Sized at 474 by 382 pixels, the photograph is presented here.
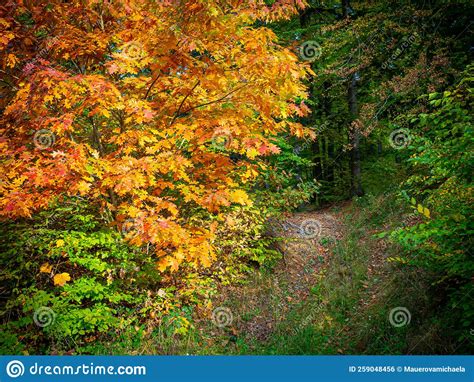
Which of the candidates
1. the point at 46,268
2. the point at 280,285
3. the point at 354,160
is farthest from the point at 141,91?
the point at 354,160

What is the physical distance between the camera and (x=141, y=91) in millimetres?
5715

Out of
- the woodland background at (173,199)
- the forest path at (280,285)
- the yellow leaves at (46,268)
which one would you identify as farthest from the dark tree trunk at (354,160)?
the yellow leaves at (46,268)

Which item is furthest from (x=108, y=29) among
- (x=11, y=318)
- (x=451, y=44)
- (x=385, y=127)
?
(x=385, y=127)

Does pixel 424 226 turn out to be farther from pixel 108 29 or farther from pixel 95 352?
pixel 108 29

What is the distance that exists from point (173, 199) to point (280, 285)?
395 centimetres

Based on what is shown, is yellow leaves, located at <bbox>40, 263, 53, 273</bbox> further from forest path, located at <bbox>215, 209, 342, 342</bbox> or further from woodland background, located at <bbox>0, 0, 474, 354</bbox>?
forest path, located at <bbox>215, 209, 342, 342</bbox>

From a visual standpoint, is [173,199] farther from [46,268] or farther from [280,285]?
[280,285]

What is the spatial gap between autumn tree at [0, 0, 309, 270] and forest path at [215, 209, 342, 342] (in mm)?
2503

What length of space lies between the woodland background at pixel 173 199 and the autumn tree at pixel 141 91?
3cm

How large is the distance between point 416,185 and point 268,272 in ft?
14.1

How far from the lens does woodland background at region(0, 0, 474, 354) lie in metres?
4.65

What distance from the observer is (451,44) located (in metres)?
9.14

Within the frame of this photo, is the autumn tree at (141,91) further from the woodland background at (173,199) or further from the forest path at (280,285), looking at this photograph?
the forest path at (280,285)

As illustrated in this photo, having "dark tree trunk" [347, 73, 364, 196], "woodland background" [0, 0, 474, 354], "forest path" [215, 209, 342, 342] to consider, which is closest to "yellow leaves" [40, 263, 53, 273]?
"woodland background" [0, 0, 474, 354]
